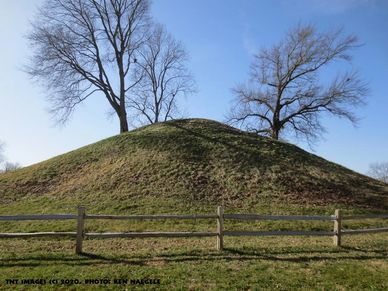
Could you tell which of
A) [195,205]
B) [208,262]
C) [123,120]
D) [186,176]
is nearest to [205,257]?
[208,262]

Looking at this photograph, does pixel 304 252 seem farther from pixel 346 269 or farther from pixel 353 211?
pixel 353 211

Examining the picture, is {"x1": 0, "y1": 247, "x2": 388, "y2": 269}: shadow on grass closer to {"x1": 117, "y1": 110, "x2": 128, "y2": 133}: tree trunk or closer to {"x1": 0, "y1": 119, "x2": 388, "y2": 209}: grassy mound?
{"x1": 0, "y1": 119, "x2": 388, "y2": 209}: grassy mound

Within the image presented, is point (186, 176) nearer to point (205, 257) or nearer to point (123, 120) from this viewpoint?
point (205, 257)

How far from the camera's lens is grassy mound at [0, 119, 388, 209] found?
59.0 ft

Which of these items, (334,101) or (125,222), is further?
(334,101)

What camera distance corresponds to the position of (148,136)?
25.6m

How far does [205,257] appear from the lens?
30.9ft

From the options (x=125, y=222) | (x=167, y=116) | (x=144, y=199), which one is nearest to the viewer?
(x=125, y=222)

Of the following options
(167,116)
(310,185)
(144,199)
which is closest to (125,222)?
(144,199)

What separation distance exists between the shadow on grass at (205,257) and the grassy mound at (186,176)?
7.04 meters

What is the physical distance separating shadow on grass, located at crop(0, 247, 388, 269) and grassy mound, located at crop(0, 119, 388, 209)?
7.04 meters

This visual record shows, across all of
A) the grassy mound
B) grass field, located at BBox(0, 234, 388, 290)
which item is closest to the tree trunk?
the grassy mound

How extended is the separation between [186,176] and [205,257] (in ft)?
34.1

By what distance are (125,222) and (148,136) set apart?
1154 centimetres
